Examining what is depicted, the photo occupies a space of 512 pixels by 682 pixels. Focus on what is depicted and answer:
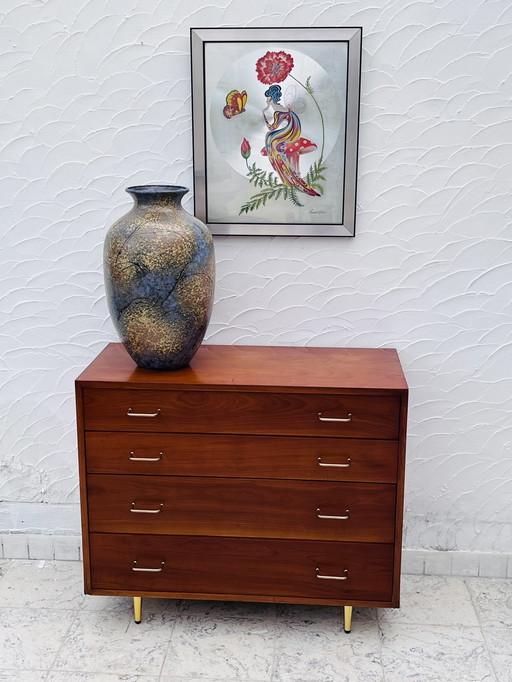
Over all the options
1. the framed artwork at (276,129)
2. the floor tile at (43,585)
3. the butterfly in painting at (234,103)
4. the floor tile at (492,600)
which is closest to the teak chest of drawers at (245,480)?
the floor tile at (43,585)

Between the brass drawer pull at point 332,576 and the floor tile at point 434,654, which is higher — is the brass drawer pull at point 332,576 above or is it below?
above

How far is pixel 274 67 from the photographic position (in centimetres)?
235

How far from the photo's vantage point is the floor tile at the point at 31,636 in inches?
88.4

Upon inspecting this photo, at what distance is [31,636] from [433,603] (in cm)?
124

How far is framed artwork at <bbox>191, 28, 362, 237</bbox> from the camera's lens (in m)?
2.34

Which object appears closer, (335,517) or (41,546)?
(335,517)

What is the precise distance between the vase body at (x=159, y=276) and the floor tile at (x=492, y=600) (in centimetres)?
123

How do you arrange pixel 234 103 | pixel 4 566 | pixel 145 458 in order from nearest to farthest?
pixel 145 458
pixel 234 103
pixel 4 566

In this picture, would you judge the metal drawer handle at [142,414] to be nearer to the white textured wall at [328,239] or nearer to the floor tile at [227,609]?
the white textured wall at [328,239]

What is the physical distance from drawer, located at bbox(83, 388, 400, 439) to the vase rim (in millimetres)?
555

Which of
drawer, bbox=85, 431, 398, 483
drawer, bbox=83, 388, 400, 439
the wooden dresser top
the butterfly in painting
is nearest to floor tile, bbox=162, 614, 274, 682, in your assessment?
drawer, bbox=85, 431, 398, 483

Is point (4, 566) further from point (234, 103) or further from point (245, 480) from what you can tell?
point (234, 103)

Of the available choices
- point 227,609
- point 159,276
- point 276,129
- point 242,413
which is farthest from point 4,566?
point 276,129

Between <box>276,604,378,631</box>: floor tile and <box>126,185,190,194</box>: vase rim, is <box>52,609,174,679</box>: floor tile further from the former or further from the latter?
<box>126,185,190,194</box>: vase rim
